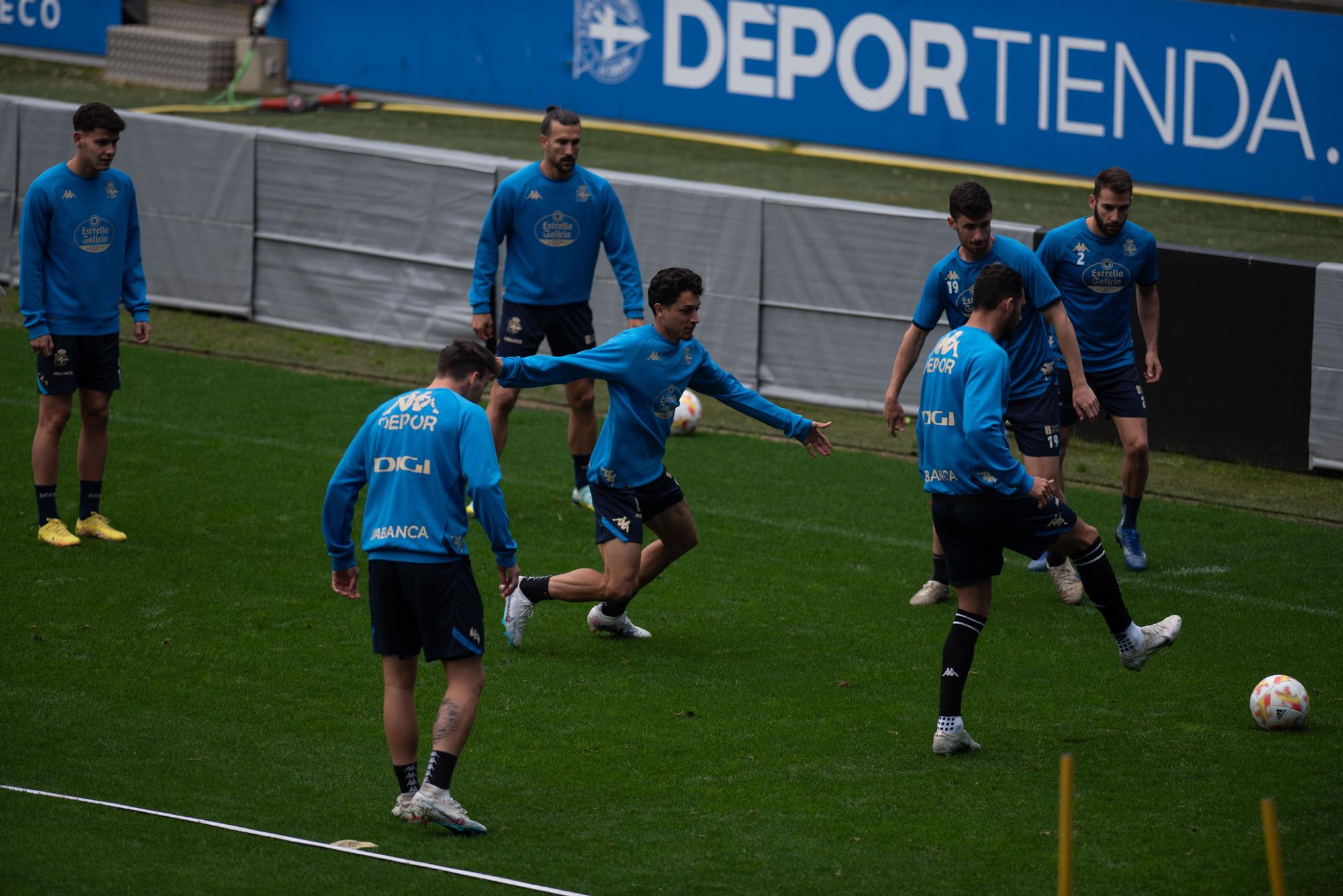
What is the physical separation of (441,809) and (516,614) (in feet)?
7.46

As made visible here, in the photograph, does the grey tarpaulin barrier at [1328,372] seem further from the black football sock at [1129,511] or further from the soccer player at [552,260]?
the soccer player at [552,260]

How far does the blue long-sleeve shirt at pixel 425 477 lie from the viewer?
19.5 ft

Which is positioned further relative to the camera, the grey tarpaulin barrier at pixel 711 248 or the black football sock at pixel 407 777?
the grey tarpaulin barrier at pixel 711 248

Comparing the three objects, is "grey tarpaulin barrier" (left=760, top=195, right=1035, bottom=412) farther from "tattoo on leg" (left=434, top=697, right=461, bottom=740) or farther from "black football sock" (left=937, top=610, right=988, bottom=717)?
"tattoo on leg" (left=434, top=697, right=461, bottom=740)

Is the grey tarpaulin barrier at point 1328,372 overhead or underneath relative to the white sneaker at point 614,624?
overhead

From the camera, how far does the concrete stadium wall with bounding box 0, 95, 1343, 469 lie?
1157cm

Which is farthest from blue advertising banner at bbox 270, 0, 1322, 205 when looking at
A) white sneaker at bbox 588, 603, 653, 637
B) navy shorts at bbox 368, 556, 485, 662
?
navy shorts at bbox 368, 556, 485, 662

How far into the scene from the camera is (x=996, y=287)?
692 centimetres

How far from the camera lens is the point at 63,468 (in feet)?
36.2

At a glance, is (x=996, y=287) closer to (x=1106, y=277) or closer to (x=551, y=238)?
(x=1106, y=277)

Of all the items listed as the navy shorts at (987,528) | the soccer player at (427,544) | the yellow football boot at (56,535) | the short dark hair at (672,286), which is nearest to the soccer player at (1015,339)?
the navy shorts at (987,528)

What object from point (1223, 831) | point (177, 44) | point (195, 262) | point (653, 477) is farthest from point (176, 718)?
point (177, 44)

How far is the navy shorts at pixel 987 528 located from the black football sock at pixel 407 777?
241 cm

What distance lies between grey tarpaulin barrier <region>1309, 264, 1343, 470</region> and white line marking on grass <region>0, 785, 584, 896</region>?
25.5 ft
